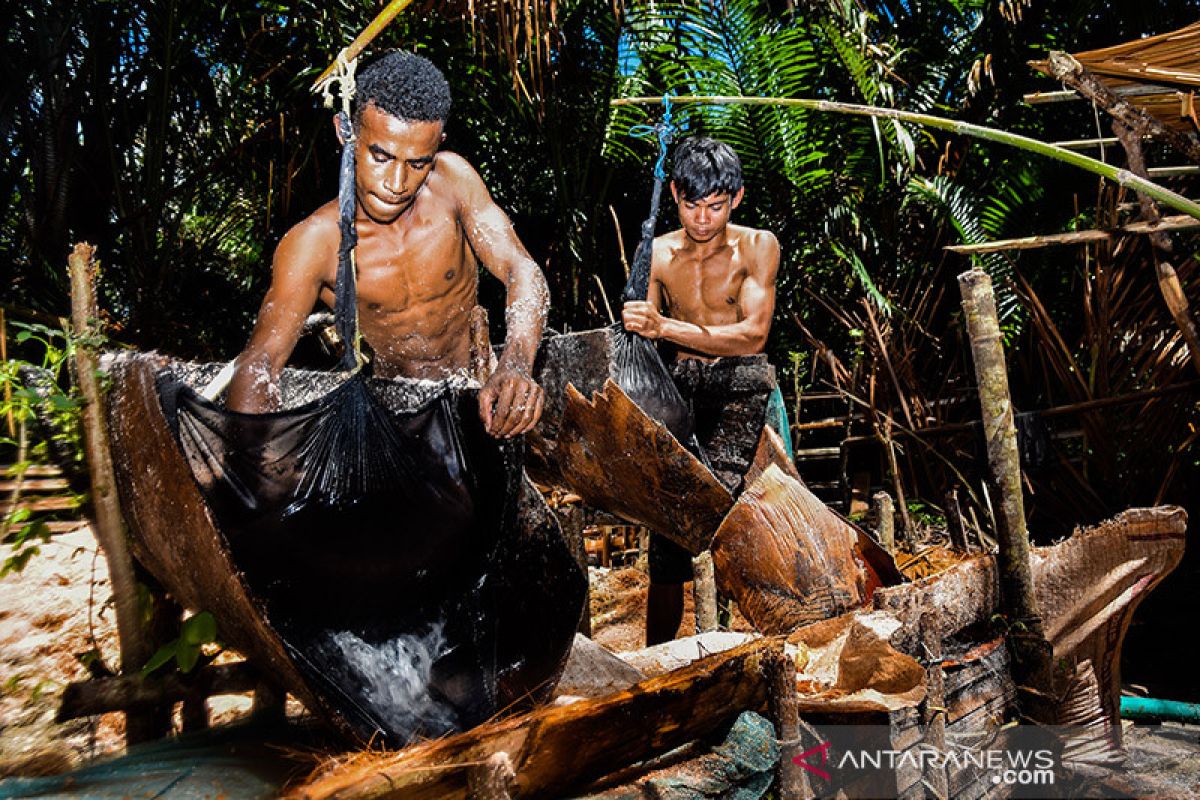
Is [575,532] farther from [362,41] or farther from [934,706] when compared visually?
[362,41]

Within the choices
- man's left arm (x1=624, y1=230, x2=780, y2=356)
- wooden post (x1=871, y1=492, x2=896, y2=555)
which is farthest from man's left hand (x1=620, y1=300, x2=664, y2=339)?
wooden post (x1=871, y1=492, x2=896, y2=555)

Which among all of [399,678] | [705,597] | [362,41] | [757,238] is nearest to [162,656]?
[399,678]

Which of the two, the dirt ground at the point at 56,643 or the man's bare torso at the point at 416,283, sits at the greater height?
the man's bare torso at the point at 416,283

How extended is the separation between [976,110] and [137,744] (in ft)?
24.4

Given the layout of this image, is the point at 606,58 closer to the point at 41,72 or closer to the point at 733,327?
the point at 733,327

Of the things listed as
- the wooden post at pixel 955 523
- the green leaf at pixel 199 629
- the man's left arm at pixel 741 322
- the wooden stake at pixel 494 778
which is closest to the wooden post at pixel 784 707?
the wooden stake at pixel 494 778

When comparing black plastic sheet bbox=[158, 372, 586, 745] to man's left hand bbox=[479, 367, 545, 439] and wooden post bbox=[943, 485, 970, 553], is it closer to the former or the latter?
man's left hand bbox=[479, 367, 545, 439]

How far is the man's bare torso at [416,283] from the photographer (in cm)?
277

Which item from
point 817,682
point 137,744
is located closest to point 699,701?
point 817,682

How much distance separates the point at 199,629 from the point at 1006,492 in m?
3.23

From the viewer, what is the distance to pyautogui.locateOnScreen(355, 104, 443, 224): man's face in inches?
95.8

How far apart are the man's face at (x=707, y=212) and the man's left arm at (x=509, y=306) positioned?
1.11 meters

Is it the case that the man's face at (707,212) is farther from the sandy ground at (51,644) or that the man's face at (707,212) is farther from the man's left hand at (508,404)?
the sandy ground at (51,644)

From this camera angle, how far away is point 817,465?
7.98m
